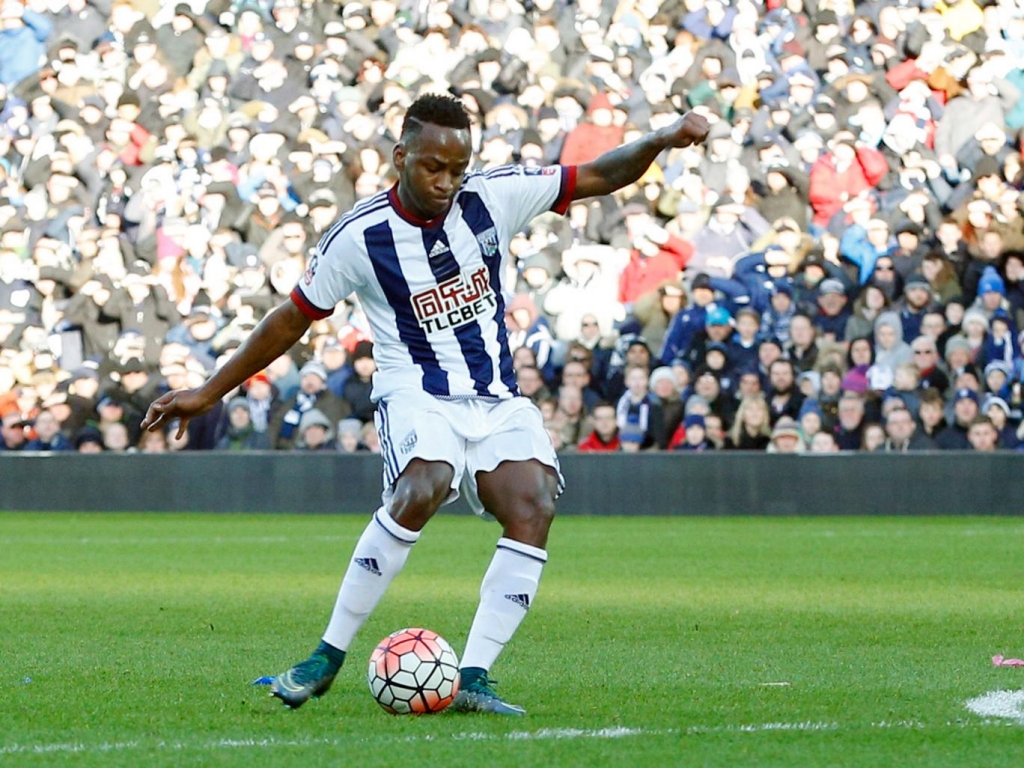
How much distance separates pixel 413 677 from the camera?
5.59 metres

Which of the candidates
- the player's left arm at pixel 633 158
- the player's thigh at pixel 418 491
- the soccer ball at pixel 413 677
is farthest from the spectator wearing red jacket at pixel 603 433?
the soccer ball at pixel 413 677

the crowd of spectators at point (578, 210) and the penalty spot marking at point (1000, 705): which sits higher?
the crowd of spectators at point (578, 210)

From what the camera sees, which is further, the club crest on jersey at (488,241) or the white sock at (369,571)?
the club crest on jersey at (488,241)

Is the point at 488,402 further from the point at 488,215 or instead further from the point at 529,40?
the point at 529,40

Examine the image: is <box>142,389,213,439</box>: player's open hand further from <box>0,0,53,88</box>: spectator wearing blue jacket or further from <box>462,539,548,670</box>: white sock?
<box>0,0,53,88</box>: spectator wearing blue jacket

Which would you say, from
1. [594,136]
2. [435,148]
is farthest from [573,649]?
[594,136]

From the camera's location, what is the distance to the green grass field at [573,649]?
4.94 metres

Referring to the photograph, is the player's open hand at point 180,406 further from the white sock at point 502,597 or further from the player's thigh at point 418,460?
the white sock at point 502,597

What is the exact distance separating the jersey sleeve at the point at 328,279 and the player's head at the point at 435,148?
1.02 ft

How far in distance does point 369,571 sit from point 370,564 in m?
0.02

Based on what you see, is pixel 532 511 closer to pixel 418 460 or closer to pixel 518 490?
pixel 518 490

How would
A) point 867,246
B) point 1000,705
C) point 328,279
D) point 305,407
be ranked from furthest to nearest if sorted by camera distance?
point 867,246 → point 305,407 → point 328,279 → point 1000,705

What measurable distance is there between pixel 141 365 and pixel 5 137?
216 inches

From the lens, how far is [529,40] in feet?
70.3
